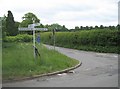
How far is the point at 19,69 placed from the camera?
16.7 metres

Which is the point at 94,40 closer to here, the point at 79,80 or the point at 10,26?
the point at 10,26

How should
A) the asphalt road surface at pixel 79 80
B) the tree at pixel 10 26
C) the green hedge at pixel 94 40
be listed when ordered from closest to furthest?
1. the asphalt road surface at pixel 79 80
2. the green hedge at pixel 94 40
3. the tree at pixel 10 26

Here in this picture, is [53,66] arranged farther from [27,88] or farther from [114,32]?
[114,32]

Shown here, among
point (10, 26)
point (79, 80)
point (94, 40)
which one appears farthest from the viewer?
point (10, 26)

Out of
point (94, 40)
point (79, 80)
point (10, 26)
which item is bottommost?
point (79, 80)

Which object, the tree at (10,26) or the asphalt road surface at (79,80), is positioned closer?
the asphalt road surface at (79,80)

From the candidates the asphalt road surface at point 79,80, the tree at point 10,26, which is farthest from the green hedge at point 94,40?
the asphalt road surface at point 79,80

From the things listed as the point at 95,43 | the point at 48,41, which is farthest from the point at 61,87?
the point at 48,41

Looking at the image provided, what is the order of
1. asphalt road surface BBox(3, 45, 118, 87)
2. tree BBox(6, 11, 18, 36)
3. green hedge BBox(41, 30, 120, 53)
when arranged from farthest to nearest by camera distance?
tree BBox(6, 11, 18, 36), green hedge BBox(41, 30, 120, 53), asphalt road surface BBox(3, 45, 118, 87)

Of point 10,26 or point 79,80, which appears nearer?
point 79,80

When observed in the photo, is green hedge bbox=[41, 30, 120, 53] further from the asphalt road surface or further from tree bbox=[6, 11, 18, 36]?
the asphalt road surface

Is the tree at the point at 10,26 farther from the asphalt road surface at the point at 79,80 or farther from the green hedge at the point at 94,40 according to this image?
the asphalt road surface at the point at 79,80

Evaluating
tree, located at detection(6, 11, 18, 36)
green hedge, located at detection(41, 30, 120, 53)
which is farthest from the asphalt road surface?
tree, located at detection(6, 11, 18, 36)

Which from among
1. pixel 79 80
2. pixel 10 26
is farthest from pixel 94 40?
pixel 79 80
